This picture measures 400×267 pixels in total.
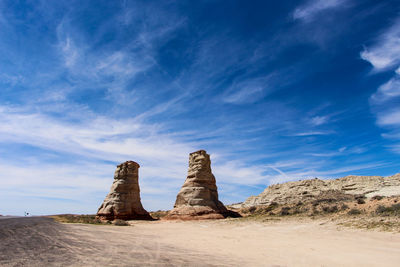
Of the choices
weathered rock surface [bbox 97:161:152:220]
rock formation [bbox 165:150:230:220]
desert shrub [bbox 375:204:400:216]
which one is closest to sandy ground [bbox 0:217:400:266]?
desert shrub [bbox 375:204:400:216]

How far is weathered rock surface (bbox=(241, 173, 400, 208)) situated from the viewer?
40.8m

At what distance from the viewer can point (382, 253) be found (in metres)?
8.76

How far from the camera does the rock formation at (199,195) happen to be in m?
29.3

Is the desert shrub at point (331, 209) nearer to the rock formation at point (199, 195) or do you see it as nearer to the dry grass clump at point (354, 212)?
the dry grass clump at point (354, 212)

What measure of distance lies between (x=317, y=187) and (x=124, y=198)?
120 feet

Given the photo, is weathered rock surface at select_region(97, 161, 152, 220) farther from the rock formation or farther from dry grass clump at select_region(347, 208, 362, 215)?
dry grass clump at select_region(347, 208, 362, 215)

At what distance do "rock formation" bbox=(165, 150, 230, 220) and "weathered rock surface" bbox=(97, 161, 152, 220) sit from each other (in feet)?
16.1

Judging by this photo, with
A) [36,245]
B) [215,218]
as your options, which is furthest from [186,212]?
[36,245]

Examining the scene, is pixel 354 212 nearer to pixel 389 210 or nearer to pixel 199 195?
pixel 389 210

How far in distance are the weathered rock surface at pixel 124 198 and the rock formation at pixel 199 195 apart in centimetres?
490

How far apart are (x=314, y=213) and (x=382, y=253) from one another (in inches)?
524

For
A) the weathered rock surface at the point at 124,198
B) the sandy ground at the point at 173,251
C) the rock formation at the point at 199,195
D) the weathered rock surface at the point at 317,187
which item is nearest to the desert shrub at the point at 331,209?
the sandy ground at the point at 173,251

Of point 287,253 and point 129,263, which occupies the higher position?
point 129,263

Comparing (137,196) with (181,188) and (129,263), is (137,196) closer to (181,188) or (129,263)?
(181,188)
